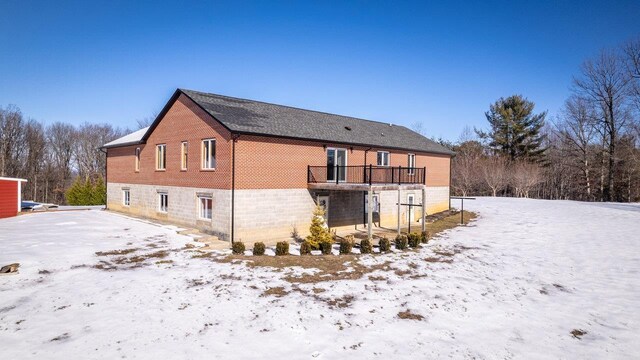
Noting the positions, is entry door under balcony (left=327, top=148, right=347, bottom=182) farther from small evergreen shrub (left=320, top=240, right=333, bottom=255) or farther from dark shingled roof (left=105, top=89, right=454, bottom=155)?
small evergreen shrub (left=320, top=240, right=333, bottom=255)

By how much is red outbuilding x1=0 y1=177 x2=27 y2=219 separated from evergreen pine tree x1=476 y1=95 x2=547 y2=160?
59211mm

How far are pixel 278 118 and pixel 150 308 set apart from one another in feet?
43.8

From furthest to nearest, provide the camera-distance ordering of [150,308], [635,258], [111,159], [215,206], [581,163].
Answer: [581,163] → [111,159] → [215,206] → [635,258] → [150,308]

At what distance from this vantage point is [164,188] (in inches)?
794

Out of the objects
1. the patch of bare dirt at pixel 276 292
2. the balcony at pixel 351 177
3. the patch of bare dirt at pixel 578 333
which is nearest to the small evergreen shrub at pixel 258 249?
the patch of bare dirt at pixel 276 292

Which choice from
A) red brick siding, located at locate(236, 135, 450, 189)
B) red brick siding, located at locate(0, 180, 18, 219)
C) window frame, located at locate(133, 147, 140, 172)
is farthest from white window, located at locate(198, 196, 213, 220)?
red brick siding, located at locate(0, 180, 18, 219)

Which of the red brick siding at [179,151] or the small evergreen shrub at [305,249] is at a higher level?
the red brick siding at [179,151]

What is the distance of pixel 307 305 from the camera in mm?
8422

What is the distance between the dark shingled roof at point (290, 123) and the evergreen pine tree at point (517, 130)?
1362 inches

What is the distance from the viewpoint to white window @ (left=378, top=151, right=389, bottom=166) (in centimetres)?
2303

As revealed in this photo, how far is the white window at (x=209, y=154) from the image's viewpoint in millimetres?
16867

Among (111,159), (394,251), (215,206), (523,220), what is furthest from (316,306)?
(111,159)

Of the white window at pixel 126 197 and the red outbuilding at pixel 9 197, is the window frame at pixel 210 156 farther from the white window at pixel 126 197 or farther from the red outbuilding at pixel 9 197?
the red outbuilding at pixel 9 197

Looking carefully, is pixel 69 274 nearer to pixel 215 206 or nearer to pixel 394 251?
pixel 215 206
